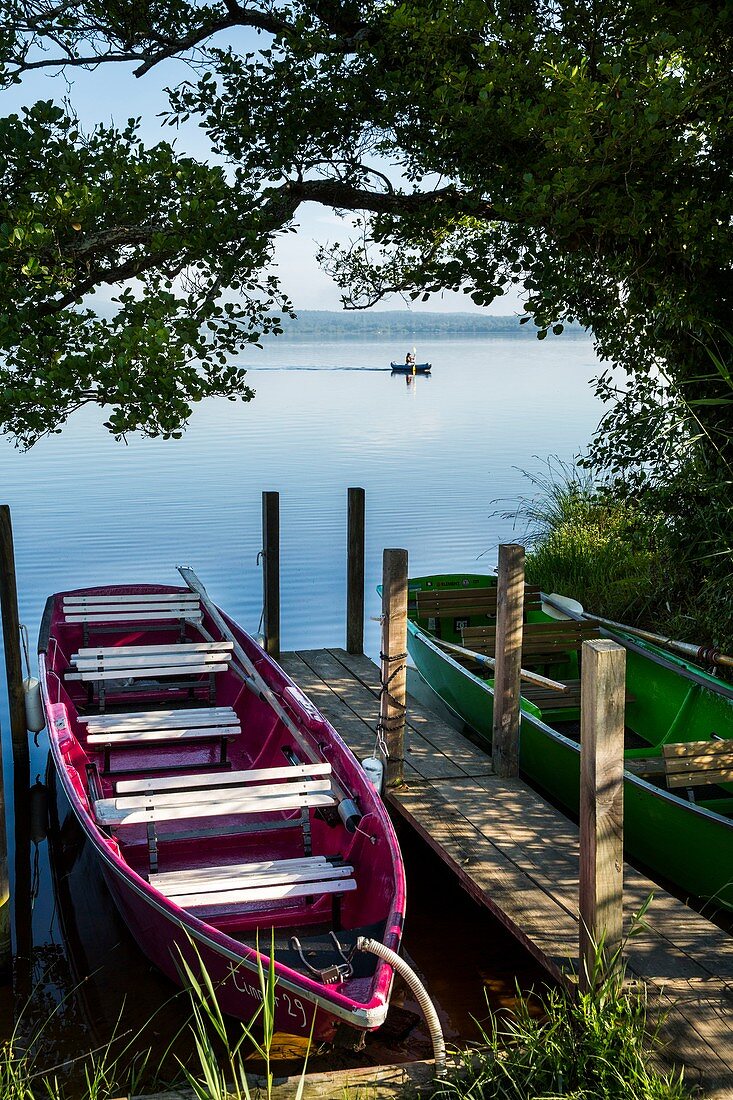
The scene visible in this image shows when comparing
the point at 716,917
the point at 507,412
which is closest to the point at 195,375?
the point at 716,917

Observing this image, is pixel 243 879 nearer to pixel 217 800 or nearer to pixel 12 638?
pixel 217 800

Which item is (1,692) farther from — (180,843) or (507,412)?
(507,412)

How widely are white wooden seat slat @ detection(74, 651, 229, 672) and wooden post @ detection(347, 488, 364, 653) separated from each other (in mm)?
2191

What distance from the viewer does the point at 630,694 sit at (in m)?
7.67

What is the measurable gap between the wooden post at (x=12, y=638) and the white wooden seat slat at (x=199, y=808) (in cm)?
329

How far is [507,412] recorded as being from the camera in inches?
1356

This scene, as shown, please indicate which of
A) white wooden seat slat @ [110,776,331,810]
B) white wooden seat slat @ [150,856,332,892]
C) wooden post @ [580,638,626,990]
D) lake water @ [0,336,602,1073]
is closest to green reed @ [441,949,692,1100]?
wooden post @ [580,638,626,990]

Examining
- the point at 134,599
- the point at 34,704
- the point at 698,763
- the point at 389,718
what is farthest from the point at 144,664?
the point at 698,763

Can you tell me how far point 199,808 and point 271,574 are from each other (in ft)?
16.1

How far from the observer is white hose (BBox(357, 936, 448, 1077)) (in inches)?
156

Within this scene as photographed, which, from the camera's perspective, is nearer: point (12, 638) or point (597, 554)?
point (12, 638)

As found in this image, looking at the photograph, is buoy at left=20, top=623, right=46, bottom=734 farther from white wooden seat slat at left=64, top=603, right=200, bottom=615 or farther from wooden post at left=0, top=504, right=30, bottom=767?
white wooden seat slat at left=64, top=603, right=200, bottom=615

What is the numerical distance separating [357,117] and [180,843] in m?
5.79

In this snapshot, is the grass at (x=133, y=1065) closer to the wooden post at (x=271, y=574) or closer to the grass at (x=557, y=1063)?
the grass at (x=557, y=1063)
